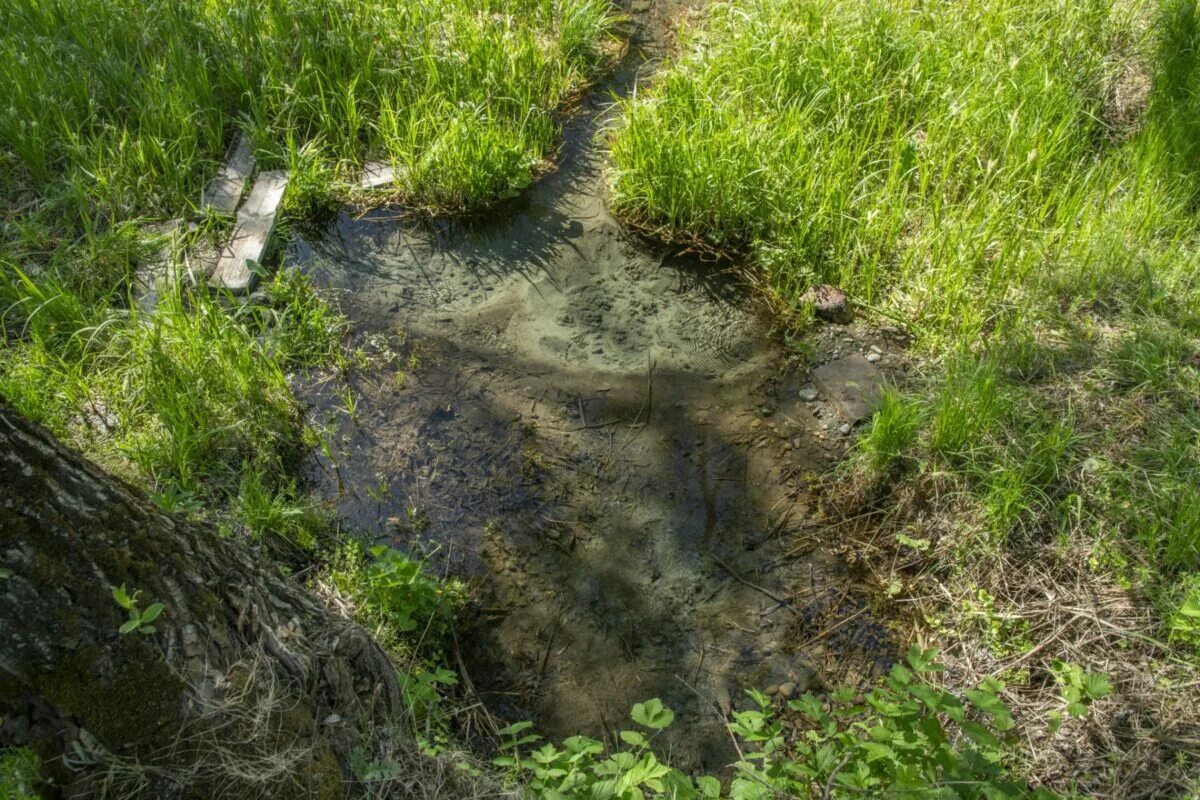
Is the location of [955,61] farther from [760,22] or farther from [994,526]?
[994,526]

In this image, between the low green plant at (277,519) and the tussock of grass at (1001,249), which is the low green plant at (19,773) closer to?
the low green plant at (277,519)

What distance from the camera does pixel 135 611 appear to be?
1.60 metres

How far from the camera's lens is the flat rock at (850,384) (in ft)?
11.9

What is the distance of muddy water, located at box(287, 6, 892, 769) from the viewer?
2.96 meters

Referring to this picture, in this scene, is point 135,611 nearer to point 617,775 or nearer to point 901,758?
point 617,775

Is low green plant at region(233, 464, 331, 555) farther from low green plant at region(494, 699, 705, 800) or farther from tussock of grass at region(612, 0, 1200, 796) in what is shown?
tussock of grass at region(612, 0, 1200, 796)

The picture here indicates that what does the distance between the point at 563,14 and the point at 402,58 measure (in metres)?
1.04

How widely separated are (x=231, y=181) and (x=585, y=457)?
2.33 meters

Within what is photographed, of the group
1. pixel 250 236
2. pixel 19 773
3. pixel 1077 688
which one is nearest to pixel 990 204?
pixel 1077 688

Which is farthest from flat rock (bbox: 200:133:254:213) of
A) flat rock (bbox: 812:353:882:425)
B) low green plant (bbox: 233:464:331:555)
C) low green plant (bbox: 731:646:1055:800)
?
low green plant (bbox: 731:646:1055:800)

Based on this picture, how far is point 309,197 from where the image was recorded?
173 inches

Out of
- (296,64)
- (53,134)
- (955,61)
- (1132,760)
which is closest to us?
(1132,760)

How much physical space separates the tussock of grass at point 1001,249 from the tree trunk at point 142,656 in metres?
2.05

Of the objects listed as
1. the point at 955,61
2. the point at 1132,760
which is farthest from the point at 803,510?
the point at 955,61
